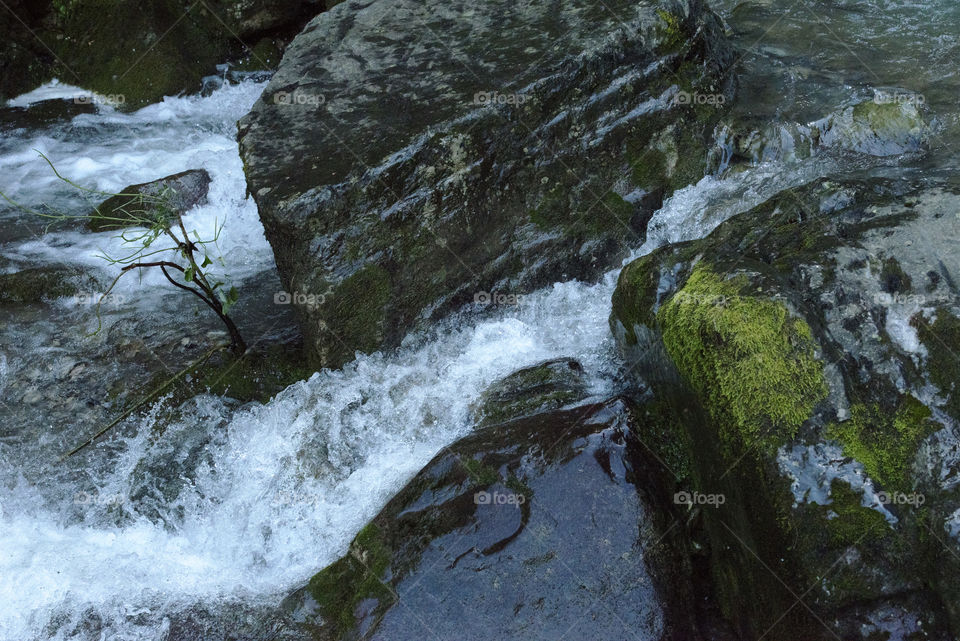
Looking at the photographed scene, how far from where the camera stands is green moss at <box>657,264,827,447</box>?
9.92 ft

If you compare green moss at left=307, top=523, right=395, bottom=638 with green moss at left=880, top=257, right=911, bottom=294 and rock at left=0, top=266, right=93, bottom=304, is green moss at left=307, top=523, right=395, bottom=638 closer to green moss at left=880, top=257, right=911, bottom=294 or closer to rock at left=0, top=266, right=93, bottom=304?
green moss at left=880, top=257, right=911, bottom=294

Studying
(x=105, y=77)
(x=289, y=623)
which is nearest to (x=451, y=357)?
(x=289, y=623)

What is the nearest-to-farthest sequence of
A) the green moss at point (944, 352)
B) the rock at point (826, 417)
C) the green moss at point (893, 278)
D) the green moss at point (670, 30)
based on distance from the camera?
1. the rock at point (826, 417)
2. the green moss at point (944, 352)
3. the green moss at point (893, 278)
4. the green moss at point (670, 30)

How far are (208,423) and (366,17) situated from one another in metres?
3.12

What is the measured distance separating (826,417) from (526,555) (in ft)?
4.21

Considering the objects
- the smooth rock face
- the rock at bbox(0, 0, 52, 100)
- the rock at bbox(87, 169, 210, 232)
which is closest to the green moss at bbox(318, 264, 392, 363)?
the smooth rock face

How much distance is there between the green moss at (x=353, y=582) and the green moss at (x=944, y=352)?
2.34 metres

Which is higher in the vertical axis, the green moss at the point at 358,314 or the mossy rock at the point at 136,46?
the mossy rock at the point at 136,46

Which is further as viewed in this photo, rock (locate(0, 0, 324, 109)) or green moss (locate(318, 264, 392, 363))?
rock (locate(0, 0, 324, 109))

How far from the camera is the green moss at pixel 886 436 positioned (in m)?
2.95

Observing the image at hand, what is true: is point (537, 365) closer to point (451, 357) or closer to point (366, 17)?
point (451, 357)

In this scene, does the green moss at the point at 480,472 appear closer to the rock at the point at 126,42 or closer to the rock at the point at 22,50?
the rock at the point at 126,42

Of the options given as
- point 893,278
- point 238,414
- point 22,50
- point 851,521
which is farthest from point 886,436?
point 22,50

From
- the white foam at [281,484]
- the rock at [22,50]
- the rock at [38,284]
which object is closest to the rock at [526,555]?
the white foam at [281,484]
